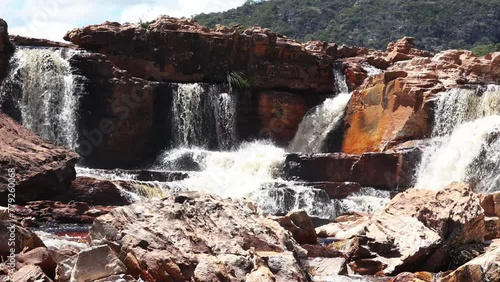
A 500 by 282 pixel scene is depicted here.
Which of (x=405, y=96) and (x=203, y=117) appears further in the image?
(x=203, y=117)

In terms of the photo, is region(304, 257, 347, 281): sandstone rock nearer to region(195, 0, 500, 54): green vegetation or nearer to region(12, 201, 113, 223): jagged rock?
region(12, 201, 113, 223): jagged rock

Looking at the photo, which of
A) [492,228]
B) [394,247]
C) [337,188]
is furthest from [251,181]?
[394,247]

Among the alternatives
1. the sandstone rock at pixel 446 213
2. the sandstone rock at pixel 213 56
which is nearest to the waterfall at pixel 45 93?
the sandstone rock at pixel 213 56

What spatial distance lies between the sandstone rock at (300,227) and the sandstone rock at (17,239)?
5.93 m

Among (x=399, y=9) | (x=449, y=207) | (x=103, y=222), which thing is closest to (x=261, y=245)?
(x=103, y=222)

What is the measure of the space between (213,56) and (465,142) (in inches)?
566

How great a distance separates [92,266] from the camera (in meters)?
10.4

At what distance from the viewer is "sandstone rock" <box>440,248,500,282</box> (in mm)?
11203

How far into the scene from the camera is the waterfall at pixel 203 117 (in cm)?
3912

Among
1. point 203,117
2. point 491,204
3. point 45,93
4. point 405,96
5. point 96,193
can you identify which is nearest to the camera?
point 491,204

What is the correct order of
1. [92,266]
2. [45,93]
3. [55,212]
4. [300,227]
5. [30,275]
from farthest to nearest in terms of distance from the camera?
[45,93]
[55,212]
[300,227]
[92,266]
[30,275]

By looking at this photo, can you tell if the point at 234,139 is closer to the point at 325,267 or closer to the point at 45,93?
the point at 45,93

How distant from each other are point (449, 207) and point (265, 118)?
2396cm

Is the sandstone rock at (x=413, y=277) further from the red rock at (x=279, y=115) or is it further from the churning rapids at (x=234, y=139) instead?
the red rock at (x=279, y=115)
